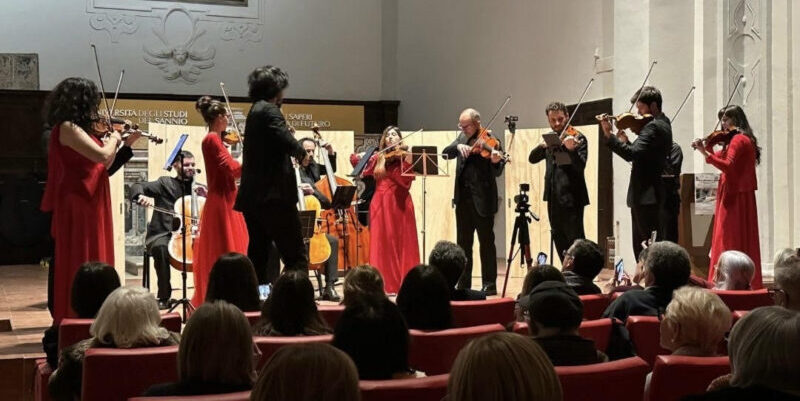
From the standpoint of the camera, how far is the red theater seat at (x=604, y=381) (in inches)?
100

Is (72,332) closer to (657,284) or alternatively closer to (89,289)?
(89,289)

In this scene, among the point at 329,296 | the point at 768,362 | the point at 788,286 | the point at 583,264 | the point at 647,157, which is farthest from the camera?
the point at 329,296

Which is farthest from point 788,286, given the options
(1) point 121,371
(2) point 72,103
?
(2) point 72,103

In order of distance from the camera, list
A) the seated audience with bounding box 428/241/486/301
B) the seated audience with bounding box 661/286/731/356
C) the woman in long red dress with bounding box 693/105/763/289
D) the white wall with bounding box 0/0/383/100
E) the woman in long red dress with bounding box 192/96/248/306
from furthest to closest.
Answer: the white wall with bounding box 0/0/383/100
the woman in long red dress with bounding box 693/105/763/289
the woman in long red dress with bounding box 192/96/248/306
the seated audience with bounding box 428/241/486/301
the seated audience with bounding box 661/286/731/356

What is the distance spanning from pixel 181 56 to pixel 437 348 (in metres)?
10.3

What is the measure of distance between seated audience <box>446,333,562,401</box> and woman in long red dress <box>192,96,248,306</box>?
4.27 meters

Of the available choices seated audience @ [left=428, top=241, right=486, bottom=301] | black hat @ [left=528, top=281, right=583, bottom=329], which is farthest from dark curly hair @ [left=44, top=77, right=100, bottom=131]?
black hat @ [left=528, top=281, right=583, bottom=329]

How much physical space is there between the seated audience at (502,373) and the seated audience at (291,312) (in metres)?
1.71

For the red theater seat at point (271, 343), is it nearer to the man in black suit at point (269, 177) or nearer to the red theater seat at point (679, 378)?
the red theater seat at point (679, 378)

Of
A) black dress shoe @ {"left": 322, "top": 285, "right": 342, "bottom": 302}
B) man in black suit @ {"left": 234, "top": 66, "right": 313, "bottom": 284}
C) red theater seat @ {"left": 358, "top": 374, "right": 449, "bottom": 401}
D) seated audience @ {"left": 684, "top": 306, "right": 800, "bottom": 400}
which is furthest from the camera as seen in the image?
black dress shoe @ {"left": 322, "top": 285, "right": 342, "bottom": 302}

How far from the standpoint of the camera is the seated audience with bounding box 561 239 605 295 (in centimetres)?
441

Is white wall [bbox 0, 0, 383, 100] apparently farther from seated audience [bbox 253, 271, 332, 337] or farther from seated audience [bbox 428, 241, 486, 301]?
seated audience [bbox 253, 271, 332, 337]

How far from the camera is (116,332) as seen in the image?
311 centimetres

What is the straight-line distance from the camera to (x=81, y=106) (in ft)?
16.6
